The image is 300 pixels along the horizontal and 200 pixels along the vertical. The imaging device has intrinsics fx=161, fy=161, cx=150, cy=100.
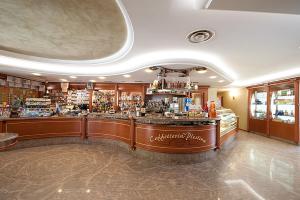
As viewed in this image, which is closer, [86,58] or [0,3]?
[0,3]

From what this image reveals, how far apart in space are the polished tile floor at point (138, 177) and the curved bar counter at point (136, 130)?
488 mm

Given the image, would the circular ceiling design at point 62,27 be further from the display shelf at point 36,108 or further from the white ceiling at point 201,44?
the display shelf at point 36,108

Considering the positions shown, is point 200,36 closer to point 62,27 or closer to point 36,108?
point 62,27

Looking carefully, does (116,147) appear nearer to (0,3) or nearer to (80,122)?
(80,122)

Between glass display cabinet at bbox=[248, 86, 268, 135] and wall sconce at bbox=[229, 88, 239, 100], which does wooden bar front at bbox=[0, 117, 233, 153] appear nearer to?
glass display cabinet at bbox=[248, 86, 268, 135]

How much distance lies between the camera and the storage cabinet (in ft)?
23.2

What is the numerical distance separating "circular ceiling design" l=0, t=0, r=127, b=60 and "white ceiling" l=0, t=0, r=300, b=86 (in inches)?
17.5

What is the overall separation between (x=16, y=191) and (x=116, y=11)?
365cm

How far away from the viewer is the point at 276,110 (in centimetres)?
814

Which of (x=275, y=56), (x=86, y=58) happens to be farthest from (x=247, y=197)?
(x=86, y=58)

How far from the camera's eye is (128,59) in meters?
5.25

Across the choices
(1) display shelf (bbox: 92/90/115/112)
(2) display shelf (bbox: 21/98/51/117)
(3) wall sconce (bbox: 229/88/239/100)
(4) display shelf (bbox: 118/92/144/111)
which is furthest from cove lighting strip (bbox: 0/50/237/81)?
(3) wall sconce (bbox: 229/88/239/100)

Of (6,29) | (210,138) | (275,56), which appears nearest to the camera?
(6,29)

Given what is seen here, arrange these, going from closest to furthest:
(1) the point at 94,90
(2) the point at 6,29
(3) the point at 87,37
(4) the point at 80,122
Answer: (2) the point at 6,29 < (3) the point at 87,37 < (4) the point at 80,122 < (1) the point at 94,90
